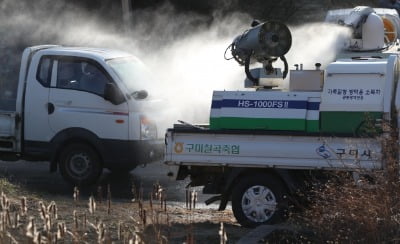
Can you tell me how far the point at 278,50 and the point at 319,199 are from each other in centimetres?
256

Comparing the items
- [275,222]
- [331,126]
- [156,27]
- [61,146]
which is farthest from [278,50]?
[156,27]

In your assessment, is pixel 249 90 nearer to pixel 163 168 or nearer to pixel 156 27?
pixel 163 168

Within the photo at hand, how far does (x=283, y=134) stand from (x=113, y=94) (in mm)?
4008

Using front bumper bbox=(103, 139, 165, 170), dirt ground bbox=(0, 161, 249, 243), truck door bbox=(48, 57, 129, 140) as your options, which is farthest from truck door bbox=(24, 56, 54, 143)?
front bumper bbox=(103, 139, 165, 170)

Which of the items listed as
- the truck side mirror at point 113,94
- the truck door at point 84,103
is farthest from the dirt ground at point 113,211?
the truck side mirror at point 113,94

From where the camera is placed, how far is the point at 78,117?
13.2m

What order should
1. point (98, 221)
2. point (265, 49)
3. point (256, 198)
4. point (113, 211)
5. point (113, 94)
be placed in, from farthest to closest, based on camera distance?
point (113, 94) < point (265, 49) < point (113, 211) < point (256, 198) < point (98, 221)

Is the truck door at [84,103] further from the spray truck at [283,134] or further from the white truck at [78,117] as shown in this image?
the spray truck at [283,134]

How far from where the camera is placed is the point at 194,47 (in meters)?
16.1

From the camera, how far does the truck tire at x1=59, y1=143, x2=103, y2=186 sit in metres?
13.2

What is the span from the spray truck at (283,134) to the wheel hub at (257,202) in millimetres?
12

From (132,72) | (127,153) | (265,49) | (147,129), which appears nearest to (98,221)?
(265,49)

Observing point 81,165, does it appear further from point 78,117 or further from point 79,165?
point 78,117

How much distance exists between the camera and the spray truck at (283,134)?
9.61 metres
